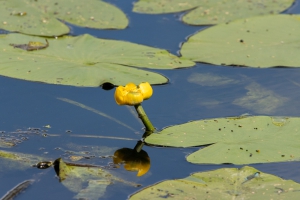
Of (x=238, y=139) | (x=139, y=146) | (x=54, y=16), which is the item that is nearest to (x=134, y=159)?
(x=139, y=146)

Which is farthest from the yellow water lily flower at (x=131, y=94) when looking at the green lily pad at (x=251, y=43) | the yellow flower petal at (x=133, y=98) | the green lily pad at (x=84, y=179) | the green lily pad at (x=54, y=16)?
the green lily pad at (x=54, y=16)

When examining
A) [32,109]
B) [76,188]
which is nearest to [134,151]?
[76,188]

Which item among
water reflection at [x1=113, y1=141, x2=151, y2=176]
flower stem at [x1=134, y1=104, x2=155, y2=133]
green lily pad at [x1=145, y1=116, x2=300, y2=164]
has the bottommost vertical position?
water reflection at [x1=113, y1=141, x2=151, y2=176]

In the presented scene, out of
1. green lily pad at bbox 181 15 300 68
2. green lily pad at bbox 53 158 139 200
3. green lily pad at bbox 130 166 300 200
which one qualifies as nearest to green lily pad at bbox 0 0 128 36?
green lily pad at bbox 181 15 300 68

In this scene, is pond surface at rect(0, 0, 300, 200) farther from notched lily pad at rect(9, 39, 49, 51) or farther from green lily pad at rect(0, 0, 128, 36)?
green lily pad at rect(0, 0, 128, 36)

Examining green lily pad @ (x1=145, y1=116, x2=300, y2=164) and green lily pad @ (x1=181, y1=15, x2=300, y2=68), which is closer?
green lily pad @ (x1=145, y1=116, x2=300, y2=164)

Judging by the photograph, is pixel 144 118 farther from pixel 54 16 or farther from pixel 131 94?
pixel 54 16
